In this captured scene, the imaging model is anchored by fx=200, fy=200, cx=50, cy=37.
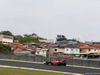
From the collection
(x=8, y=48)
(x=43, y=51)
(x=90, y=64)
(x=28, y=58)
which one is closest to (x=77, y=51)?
(x=43, y=51)

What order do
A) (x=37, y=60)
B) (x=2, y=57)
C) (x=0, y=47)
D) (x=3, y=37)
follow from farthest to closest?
(x=3, y=37) < (x=0, y=47) < (x=2, y=57) < (x=37, y=60)

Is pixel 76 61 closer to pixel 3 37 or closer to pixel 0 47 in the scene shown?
pixel 0 47

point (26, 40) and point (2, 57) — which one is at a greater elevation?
point (26, 40)

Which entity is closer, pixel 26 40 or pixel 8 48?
pixel 8 48

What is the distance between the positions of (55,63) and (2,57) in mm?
14670

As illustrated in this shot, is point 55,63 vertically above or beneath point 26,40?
beneath

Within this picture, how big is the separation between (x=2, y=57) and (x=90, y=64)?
17423 millimetres

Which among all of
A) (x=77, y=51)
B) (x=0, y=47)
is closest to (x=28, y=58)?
(x=0, y=47)

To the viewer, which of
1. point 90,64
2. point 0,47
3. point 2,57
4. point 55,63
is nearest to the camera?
point 55,63

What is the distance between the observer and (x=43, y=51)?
240 feet

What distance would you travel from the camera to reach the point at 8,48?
69000 millimetres

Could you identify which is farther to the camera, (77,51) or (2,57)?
(77,51)

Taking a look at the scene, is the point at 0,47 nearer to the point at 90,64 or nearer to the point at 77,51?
the point at 77,51

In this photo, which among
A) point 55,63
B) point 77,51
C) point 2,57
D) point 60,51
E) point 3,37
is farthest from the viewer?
point 3,37
